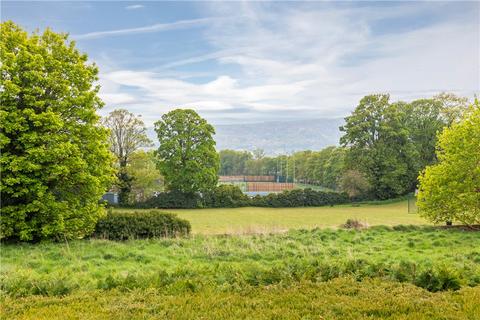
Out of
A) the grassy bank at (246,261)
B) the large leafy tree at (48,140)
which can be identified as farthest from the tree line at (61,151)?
the grassy bank at (246,261)

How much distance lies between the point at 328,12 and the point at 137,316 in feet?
35.8

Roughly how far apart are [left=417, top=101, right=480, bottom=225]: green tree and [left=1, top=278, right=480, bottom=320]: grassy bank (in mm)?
11200

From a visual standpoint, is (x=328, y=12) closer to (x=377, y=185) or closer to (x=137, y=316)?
(x=137, y=316)

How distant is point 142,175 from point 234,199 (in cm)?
951

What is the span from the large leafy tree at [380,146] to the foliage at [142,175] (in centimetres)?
2094

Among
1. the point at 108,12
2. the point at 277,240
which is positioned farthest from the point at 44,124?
the point at 277,240

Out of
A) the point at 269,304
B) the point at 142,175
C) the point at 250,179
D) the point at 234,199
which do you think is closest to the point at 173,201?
the point at 142,175

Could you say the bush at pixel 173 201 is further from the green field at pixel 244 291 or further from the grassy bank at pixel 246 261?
the green field at pixel 244 291

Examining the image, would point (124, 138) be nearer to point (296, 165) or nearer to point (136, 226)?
point (136, 226)

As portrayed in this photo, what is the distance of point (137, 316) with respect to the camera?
4.66 meters

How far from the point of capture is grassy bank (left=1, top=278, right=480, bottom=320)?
15.3 feet

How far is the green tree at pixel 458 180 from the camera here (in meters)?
15.3

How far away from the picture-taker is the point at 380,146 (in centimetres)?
3803

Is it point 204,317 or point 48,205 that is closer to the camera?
point 204,317
